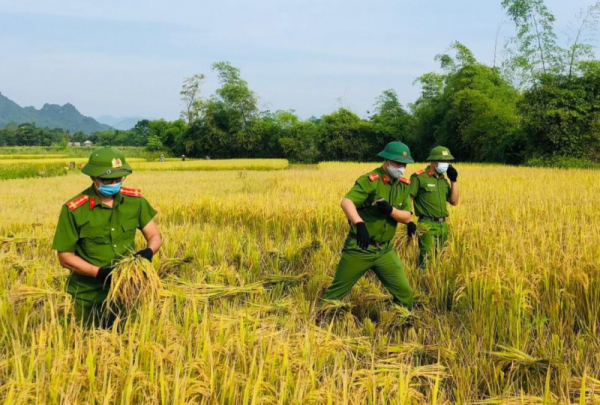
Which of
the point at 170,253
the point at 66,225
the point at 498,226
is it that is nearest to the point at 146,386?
the point at 66,225


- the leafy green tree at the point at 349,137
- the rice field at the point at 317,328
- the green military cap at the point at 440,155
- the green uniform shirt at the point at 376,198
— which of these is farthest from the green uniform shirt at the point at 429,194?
the leafy green tree at the point at 349,137

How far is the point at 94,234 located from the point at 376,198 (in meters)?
2.21

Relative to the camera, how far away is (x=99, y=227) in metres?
2.98

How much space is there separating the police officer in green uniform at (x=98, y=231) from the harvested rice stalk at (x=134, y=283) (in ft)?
0.48

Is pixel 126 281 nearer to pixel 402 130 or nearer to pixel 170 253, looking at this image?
pixel 170 253

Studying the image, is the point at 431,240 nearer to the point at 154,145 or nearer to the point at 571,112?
the point at 571,112

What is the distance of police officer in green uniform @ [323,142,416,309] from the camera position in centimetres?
365

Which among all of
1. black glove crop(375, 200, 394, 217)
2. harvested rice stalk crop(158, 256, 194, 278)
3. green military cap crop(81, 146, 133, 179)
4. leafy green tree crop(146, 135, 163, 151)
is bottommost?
harvested rice stalk crop(158, 256, 194, 278)

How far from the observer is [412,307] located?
381 centimetres

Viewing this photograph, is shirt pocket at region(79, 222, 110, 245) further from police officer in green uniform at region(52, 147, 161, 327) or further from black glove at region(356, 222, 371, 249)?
black glove at region(356, 222, 371, 249)

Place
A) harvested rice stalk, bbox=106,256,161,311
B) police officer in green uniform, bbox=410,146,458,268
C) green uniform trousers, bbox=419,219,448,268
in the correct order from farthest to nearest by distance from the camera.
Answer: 1. police officer in green uniform, bbox=410,146,458,268
2. green uniform trousers, bbox=419,219,448,268
3. harvested rice stalk, bbox=106,256,161,311

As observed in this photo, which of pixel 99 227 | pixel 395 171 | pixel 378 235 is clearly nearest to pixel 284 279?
pixel 378 235

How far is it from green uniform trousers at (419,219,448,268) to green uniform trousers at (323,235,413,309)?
1028 mm

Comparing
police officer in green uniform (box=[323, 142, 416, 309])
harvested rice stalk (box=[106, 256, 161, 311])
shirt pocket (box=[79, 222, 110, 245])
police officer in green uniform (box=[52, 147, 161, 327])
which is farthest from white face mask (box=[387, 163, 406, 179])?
shirt pocket (box=[79, 222, 110, 245])
